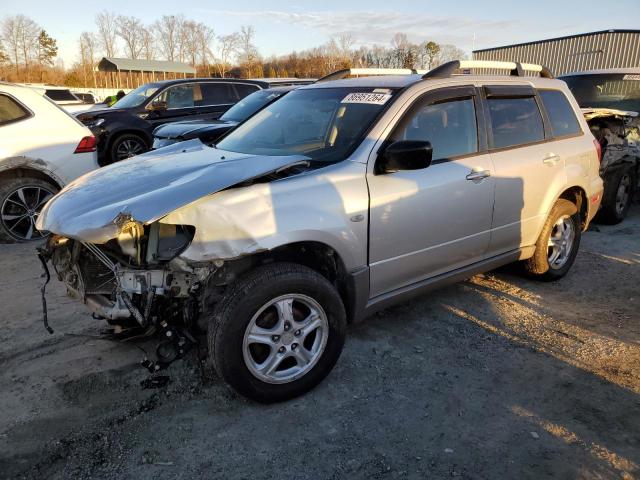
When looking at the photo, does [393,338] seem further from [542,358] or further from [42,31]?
[42,31]

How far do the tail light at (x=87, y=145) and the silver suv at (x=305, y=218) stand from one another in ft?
8.92

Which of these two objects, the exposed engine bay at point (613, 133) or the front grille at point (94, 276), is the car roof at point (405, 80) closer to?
the front grille at point (94, 276)

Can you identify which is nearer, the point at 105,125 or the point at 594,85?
the point at 594,85

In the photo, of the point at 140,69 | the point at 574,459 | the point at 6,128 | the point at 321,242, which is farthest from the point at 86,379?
the point at 140,69

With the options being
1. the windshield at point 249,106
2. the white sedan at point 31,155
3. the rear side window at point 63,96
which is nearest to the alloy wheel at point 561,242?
the windshield at point 249,106

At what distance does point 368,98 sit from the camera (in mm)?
3490

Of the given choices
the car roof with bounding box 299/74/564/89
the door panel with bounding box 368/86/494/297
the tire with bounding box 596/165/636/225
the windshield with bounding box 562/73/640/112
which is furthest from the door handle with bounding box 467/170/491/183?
the windshield with bounding box 562/73/640/112

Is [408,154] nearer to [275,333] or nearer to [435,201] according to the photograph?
[435,201]

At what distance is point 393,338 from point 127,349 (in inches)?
76.6

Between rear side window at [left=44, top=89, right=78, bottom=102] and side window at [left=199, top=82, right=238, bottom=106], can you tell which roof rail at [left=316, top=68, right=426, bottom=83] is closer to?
side window at [left=199, top=82, right=238, bottom=106]

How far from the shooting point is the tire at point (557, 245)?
14.6ft

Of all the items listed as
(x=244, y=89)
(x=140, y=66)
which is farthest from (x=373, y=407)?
(x=140, y=66)

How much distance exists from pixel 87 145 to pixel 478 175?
16.0 feet

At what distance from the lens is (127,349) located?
3.47 m
